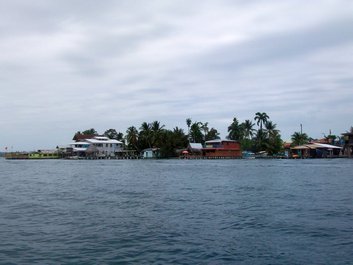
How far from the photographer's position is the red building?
113 meters

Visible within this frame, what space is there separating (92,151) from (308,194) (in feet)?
332

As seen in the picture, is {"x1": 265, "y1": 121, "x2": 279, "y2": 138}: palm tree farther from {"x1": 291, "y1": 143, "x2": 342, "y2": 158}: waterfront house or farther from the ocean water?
the ocean water

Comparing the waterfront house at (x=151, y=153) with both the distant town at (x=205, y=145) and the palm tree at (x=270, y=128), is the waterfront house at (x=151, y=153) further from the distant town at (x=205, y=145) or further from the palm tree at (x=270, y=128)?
the palm tree at (x=270, y=128)

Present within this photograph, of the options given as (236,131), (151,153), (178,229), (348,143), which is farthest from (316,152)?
(178,229)

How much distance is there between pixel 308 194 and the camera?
2683cm

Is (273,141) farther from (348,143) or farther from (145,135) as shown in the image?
(145,135)

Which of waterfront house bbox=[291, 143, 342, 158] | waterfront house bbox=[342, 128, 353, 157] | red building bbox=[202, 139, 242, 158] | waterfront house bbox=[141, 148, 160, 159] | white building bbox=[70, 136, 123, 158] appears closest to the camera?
waterfront house bbox=[342, 128, 353, 157]

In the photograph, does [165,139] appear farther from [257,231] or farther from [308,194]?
[257,231]

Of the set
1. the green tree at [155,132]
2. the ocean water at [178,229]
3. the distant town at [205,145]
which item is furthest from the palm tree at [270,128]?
the ocean water at [178,229]

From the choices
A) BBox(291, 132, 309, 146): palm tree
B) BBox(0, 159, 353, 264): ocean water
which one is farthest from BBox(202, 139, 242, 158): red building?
BBox(0, 159, 353, 264): ocean water

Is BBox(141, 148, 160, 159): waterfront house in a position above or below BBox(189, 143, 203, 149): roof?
below

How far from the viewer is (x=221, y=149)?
113312mm

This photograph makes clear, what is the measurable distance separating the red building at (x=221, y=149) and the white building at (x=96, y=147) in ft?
101

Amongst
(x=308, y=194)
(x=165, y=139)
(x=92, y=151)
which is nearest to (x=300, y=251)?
(x=308, y=194)
